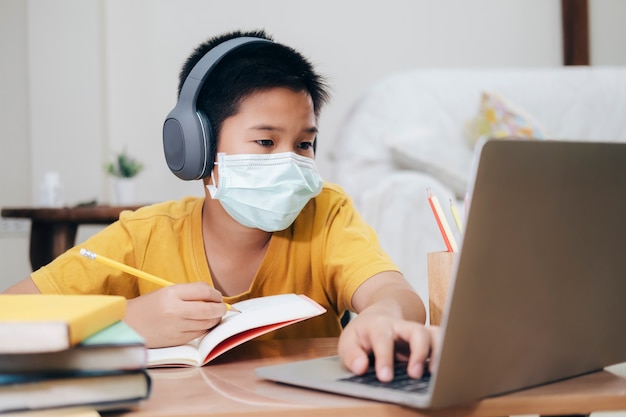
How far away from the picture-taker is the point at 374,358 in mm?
572

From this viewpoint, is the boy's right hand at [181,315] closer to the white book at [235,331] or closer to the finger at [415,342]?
the white book at [235,331]

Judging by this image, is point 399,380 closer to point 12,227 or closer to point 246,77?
point 246,77

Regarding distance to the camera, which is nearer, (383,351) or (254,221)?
(383,351)

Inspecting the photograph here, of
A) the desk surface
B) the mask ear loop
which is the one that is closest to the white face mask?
the mask ear loop

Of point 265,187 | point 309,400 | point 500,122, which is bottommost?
point 309,400

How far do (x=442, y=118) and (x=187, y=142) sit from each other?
1814 mm

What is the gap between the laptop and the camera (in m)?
0.42

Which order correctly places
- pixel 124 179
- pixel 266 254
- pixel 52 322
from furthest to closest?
1. pixel 124 179
2. pixel 266 254
3. pixel 52 322

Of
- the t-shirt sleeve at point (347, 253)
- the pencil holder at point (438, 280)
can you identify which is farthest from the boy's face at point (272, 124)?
the pencil holder at point (438, 280)

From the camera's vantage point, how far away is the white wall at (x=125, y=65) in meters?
2.77

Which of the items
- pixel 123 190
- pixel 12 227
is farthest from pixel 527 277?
pixel 12 227

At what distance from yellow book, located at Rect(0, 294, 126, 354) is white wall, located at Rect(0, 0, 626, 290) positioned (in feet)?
7.80

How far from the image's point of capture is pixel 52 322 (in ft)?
1.36

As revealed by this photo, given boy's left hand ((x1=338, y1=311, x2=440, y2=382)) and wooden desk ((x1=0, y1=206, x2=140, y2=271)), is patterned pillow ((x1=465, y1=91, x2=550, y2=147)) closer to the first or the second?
wooden desk ((x1=0, y1=206, x2=140, y2=271))
